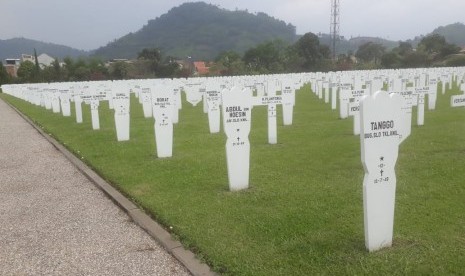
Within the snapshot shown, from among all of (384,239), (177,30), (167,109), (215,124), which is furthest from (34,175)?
(177,30)

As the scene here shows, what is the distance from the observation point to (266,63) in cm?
6356

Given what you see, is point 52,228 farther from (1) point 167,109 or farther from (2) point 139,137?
(2) point 139,137

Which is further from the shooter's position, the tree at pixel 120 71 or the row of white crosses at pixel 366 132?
the tree at pixel 120 71

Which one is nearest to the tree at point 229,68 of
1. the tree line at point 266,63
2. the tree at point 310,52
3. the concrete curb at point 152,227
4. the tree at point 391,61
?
the tree line at point 266,63

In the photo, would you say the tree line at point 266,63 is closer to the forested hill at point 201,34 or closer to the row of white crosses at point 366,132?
the row of white crosses at point 366,132

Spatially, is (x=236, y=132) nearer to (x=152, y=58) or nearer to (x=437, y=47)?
(x=152, y=58)

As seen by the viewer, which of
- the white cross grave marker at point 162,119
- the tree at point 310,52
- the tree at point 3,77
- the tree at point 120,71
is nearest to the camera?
the white cross grave marker at point 162,119

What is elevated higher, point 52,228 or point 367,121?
point 367,121

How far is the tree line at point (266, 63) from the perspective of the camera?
184 feet

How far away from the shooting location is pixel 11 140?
13914 mm

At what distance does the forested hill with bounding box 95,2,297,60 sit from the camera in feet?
449

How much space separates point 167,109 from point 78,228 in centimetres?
418

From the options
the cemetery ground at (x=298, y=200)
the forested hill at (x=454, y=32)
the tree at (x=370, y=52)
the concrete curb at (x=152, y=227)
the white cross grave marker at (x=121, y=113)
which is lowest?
the concrete curb at (x=152, y=227)

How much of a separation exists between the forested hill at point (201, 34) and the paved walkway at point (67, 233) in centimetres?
11963
